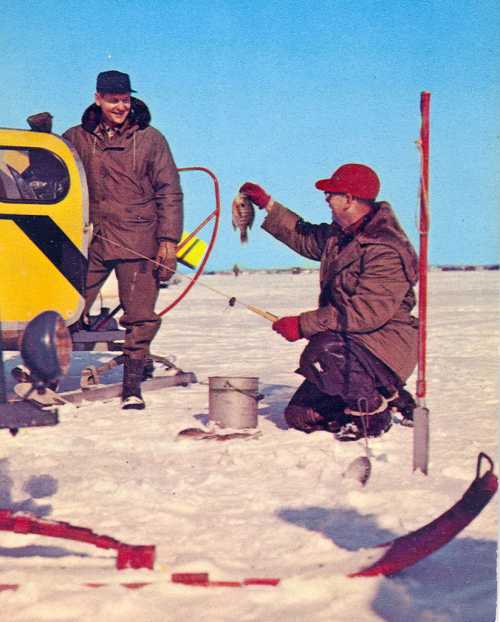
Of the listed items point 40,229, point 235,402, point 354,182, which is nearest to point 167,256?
point 40,229

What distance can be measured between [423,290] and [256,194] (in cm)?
167

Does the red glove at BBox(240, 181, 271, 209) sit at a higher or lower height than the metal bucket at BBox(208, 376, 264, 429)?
higher

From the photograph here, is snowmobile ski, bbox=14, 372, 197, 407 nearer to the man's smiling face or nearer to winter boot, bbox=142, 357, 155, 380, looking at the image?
winter boot, bbox=142, 357, 155, 380

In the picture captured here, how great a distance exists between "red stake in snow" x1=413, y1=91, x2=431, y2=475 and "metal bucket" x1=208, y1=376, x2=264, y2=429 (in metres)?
1.25

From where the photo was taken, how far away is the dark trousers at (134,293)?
5.68 metres

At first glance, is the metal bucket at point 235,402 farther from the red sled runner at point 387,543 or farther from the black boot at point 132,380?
the red sled runner at point 387,543

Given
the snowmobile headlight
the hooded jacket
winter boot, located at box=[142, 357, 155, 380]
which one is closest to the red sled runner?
the snowmobile headlight

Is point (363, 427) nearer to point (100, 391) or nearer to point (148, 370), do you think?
point (100, 391)

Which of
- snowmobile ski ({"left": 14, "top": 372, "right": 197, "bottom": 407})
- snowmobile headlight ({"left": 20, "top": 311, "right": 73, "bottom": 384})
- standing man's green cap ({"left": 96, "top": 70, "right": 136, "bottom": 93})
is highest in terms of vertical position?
standing man's green cap ({"left": 96, "top": 70, "right": 136, "bottom": 93})

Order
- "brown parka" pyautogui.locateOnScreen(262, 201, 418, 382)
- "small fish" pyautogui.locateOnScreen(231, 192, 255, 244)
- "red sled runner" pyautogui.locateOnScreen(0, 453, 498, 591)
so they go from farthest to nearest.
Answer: "small fish" pyautogui.locateOnScreen(231, 192, 255, 244), "brown parka" pyautogui.locateOnScreen(262, 201, 418, 382), "red sled runner" pyautogui.locateOnScreen(0, 453, 498, 591)

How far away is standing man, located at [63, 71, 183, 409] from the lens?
5.59 meters

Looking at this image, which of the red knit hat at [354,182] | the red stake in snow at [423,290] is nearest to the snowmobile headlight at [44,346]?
the red stake in snow at [423,290]

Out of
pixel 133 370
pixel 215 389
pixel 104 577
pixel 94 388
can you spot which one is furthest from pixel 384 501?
pixel 94 388

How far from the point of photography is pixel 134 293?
568 centimetres
